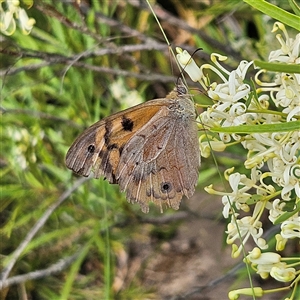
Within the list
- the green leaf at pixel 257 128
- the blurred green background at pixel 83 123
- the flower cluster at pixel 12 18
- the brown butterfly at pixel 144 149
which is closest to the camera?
the green leaf at pixel 257 128

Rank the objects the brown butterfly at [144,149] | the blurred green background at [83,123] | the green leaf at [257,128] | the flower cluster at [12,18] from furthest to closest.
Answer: the blurred green background at [83,123]
the flower cluster at [12,18]
the brown butterfly at [144,149]
the green leaf at [257,128]

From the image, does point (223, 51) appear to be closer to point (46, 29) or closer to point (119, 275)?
point (46, 29)

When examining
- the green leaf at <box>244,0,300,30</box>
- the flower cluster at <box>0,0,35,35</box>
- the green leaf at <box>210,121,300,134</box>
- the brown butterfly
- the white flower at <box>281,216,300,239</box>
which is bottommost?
the white flower at <box>281,216,300,239</box>

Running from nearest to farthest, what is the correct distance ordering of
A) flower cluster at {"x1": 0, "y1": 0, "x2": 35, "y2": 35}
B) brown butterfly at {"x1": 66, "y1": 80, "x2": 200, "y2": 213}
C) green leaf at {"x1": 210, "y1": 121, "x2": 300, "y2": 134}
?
1. green leaf at {"x1": 210, "y1": 121, "x2": 300, "y2": 134}
2. brown butterfly at {"x1": 66, "y1": 80, "x2": 200, "y2": 213}
3. flower cluster at {"x1": 0, "y1": 0, "x2": 35, "y2": 35}

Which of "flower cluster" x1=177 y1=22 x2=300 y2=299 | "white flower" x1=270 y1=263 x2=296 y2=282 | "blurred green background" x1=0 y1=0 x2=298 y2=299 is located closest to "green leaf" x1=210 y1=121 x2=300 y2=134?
"flower cluster" x1=177 y1=22 x2=300 y2=299

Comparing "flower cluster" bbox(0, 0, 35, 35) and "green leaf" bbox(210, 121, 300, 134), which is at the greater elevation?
"flower cluster" bbox(0, 0, 35, 35)

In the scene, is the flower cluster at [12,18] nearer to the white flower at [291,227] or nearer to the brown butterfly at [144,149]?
the brown butterfly at [144,149]

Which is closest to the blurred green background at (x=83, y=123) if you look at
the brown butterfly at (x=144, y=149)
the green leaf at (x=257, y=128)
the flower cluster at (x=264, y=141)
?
the brown butterfly at (x=144, y=149)

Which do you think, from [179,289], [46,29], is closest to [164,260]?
[179,289]

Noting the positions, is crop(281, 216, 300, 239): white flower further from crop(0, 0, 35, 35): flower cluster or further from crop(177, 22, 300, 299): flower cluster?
crop(0, 0, 35, 35): flower cluster
